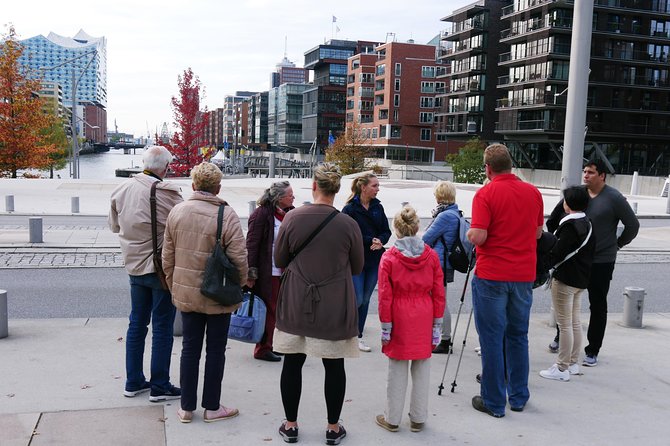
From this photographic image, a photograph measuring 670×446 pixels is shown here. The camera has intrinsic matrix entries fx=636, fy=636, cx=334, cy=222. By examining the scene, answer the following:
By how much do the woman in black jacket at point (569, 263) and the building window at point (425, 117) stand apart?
8992cm

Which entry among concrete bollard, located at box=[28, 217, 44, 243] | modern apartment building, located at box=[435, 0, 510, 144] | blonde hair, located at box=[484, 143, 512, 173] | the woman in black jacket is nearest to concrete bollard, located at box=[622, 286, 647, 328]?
the woman in black jacket

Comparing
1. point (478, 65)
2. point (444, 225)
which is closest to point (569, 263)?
point (444, 225)

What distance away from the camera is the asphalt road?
343 inches

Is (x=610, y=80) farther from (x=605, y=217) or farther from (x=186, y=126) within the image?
(x=605, y=217)

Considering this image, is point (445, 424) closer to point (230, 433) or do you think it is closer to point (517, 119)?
point (230, 433)

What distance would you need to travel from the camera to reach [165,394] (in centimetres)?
533

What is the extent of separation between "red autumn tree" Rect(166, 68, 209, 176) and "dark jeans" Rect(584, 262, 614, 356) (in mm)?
44425

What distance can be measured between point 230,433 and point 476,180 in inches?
2377

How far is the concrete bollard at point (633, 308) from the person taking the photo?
8312mm

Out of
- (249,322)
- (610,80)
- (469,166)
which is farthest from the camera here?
(469,166)

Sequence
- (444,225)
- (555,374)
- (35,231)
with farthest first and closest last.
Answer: (35,231), (444,225), (555,374)

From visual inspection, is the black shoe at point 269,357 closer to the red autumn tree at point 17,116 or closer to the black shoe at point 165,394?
the black shoe at point 165,394

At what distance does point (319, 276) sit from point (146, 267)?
1.60 metres

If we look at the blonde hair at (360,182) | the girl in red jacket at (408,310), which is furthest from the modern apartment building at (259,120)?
the girl in red jacket at (408,310)
